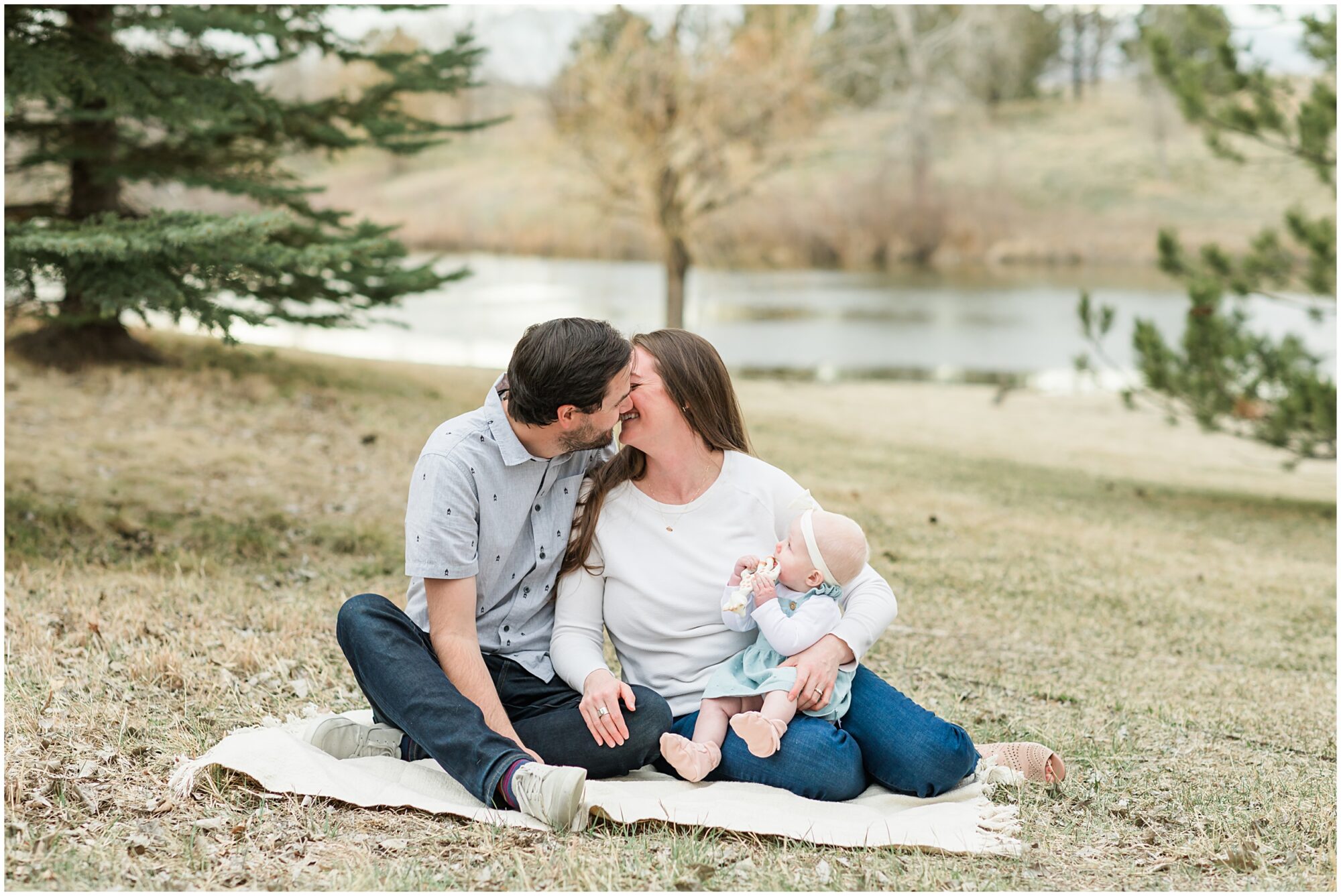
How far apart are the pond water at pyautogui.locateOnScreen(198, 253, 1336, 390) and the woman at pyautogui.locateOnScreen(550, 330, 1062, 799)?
41.1 feet

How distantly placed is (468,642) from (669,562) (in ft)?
1.76

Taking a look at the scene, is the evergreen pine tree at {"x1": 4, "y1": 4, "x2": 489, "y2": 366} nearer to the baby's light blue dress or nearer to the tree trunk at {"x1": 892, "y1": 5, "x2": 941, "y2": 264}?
the baby's light blue dress

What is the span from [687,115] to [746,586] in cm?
1244

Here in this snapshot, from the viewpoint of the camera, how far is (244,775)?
2854 millimetres

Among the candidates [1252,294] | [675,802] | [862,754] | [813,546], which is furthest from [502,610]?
[1252,294]

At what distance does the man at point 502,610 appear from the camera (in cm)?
277

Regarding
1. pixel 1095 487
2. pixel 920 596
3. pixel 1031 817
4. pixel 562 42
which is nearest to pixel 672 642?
pixel 1031 817

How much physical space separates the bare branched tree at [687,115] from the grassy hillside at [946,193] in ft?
7.53

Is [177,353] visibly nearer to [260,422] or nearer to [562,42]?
[260,422]

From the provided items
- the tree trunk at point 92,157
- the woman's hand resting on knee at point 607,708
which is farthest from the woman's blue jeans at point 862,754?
the tree trunk at point 92,157

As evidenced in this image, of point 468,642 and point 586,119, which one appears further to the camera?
point 586,119

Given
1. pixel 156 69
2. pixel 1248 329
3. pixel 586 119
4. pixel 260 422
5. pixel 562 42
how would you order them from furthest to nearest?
pixel 562 42 < pixel 586 119 < pixel 1248 329 < pixel 260 422 < pixel 156 69

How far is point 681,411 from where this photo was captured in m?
3.03

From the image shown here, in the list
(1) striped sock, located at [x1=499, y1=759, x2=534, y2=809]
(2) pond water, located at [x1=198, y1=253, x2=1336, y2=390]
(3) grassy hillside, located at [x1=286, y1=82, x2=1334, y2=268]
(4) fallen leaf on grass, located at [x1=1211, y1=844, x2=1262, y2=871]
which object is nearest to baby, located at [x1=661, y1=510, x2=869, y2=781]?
(1) striped sock, located at [x1=499, y1=759, x2=534, y2=809]
